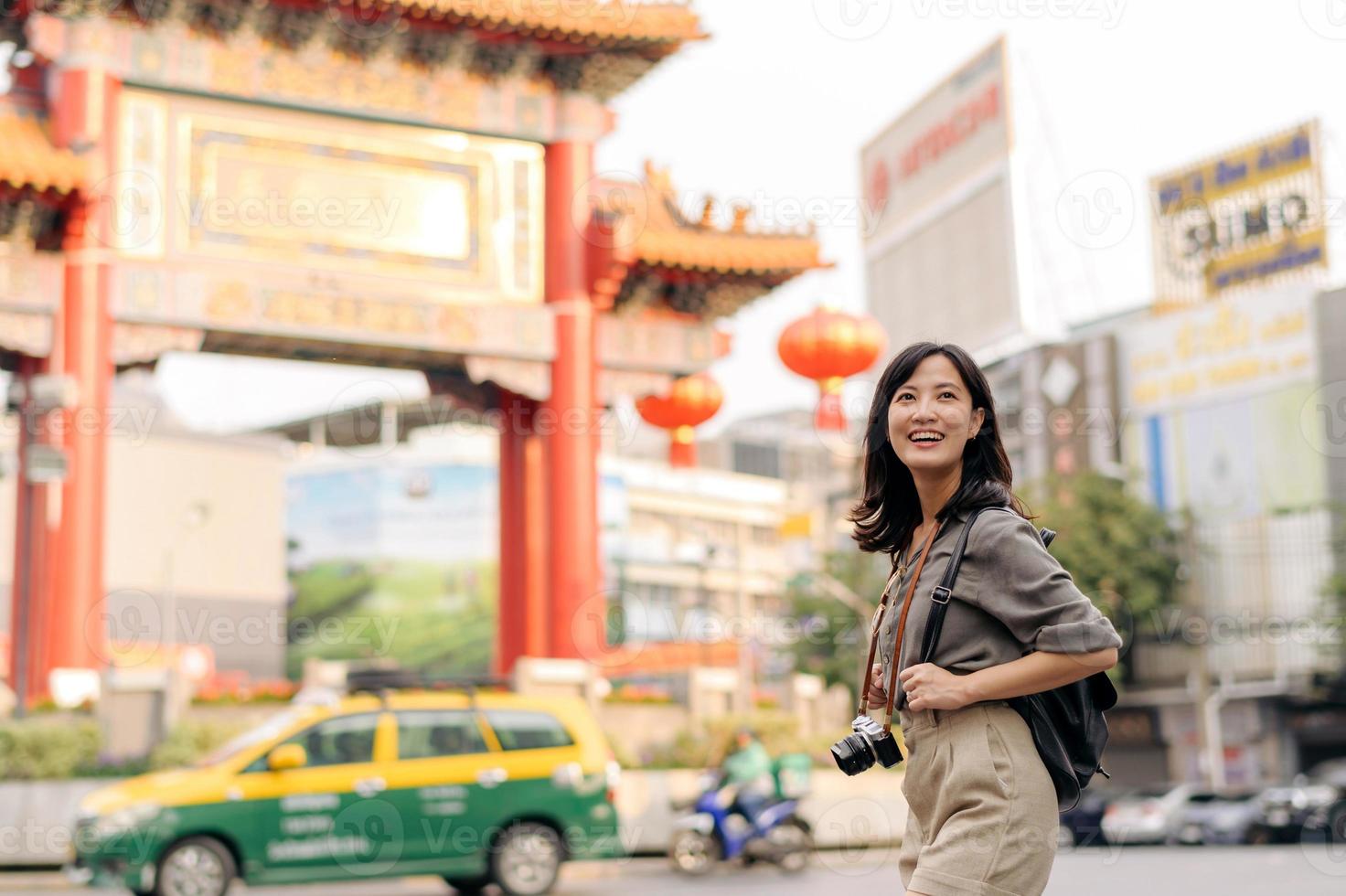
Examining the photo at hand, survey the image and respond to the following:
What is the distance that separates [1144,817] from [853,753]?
74.6ft

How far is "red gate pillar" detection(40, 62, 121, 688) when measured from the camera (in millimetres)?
14938

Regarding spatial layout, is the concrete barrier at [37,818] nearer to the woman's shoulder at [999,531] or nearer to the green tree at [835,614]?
the woman's shoulder at [999,531]

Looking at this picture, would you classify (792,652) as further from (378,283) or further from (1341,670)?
(378,283)

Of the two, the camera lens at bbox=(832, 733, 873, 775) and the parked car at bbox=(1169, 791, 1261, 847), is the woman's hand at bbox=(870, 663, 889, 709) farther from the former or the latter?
the parked car at bbox=(1169, 791, 1261, 847)

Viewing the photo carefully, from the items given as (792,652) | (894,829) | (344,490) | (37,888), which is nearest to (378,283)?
(37,888)

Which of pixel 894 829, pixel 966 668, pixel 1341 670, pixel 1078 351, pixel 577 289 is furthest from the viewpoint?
pixel 1078 351

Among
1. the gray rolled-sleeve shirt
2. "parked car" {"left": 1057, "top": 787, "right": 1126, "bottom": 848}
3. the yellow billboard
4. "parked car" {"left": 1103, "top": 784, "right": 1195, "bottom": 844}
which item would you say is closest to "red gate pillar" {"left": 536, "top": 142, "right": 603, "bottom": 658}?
"parked car" {"left": 1057, "top": 787, "right": 1126, "bottom": 848}

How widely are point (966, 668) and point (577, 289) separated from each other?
48.3ft

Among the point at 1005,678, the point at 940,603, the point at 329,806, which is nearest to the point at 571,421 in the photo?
the point at 329,806

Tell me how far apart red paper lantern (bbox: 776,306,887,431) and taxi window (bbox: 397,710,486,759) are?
4221 millimetres

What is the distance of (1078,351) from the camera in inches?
1479

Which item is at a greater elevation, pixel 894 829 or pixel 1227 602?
pixel 1227 602

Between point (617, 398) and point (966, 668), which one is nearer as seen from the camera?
point (966, 668)

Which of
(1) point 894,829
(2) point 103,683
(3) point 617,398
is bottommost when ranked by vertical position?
(1) point 894,829
